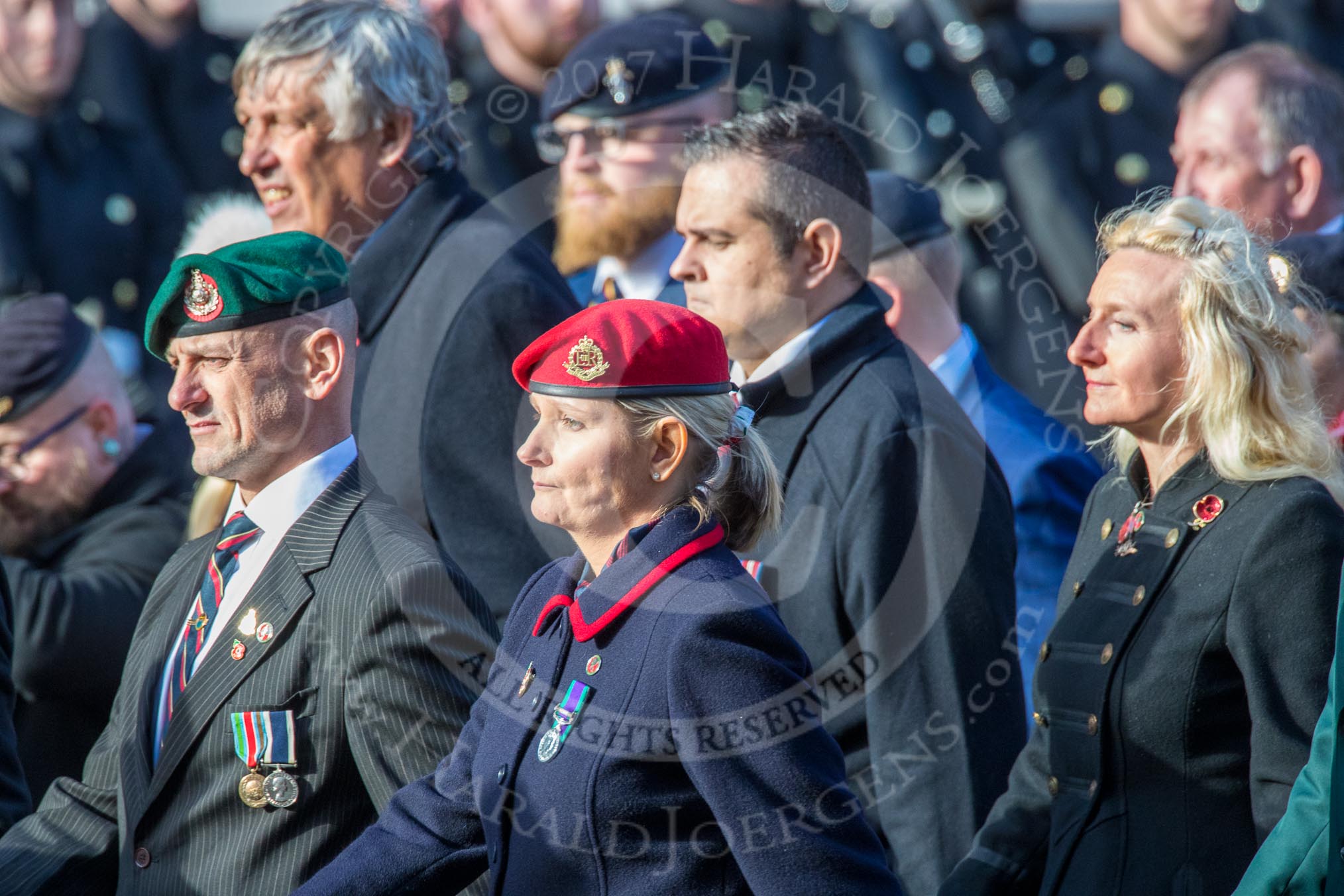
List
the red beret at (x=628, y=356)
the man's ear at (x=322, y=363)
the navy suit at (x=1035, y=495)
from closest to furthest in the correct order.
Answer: the red beret at (x=628, y=356)
the man's ear at (x=322, y=363)
the navy suit at (x=1035, y=495)

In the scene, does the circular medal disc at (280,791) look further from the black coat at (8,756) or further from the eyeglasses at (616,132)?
the eyeglasses at (616,132)

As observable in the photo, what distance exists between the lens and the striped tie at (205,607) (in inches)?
108

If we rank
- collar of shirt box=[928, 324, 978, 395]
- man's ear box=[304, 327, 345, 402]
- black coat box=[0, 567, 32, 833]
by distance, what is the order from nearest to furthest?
man's ear box=[304, 327, 345, 402] < black coat box=[0, 567, 32, 833] < collar of shirt box=[928, 324, 978, 395]

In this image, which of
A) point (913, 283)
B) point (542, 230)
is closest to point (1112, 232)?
point (913, 283)

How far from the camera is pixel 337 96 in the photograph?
12.7 ft

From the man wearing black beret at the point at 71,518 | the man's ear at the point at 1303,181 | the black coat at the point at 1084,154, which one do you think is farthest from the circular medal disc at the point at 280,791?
the black coat at the point at 1084,154

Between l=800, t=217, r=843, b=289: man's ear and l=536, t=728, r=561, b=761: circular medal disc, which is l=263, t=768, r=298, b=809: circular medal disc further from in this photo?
l=800, t=217, r=843, b=289: man's ear

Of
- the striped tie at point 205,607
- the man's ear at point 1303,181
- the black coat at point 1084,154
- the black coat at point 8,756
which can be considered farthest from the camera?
the black coat at point 1084,154

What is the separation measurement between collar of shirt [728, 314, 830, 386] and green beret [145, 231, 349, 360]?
38.3 inches

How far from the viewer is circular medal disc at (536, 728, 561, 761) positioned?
2297 mm

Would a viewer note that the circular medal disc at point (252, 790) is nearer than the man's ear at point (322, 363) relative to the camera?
Yes

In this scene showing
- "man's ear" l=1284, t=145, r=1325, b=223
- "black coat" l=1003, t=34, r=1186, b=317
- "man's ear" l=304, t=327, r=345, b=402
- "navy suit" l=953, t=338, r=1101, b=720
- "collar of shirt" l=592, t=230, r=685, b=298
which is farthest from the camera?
"black coat" l=1003, t=34, r=1186, b=317

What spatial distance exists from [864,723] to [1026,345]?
3324 mm

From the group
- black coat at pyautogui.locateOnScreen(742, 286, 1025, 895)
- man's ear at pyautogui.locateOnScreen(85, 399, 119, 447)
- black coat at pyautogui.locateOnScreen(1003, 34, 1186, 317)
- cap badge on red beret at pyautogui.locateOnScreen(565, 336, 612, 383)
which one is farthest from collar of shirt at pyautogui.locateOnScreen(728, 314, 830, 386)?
black coat at pyautogui.locateOnScreen(1003, 34, 1186, 317)
